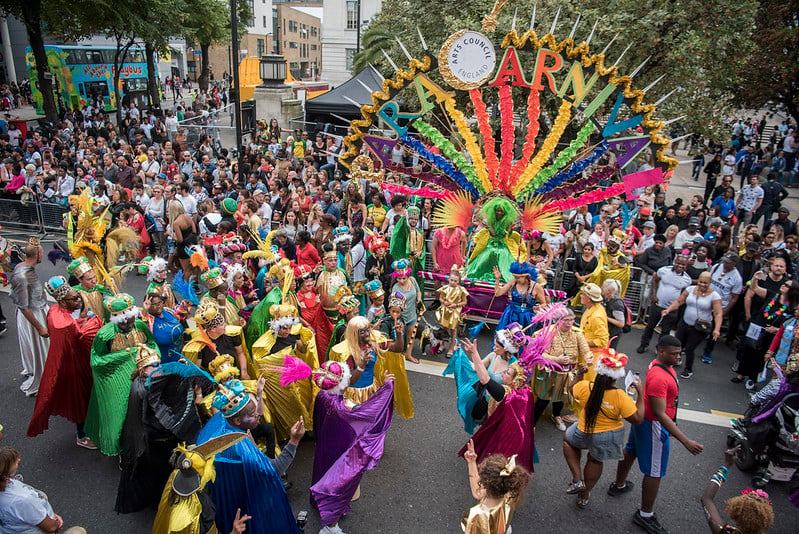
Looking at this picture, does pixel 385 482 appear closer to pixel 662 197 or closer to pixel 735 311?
pixel 735 311

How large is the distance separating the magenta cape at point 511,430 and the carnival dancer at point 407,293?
7.29ft

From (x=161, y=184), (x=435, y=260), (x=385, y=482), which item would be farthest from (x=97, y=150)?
(x=385, y=482)

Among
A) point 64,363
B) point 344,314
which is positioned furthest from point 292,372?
point 64,363

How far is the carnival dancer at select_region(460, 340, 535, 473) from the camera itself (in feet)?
14.2

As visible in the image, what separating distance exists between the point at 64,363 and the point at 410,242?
4.66 metres

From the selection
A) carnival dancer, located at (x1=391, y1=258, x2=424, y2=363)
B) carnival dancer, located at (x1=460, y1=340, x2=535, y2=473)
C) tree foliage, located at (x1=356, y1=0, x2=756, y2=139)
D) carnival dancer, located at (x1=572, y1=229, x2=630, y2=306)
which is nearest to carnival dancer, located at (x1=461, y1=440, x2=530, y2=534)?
carnival dancer, located at (x1=460, y1=340, x2=535, y2=473)

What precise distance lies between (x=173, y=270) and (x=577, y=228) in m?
6.79

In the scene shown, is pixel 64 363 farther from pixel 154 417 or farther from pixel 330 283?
pixel 330 283

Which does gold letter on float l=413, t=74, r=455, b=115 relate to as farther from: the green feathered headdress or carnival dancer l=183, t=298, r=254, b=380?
carnival dancer l=183, t=298, r=254, b=380

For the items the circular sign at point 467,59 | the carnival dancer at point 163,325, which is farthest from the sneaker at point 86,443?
the circular sign at point 467,59

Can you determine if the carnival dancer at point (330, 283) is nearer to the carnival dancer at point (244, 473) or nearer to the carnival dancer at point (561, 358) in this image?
the carnival dancer at point (561, 358)

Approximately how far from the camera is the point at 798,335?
5520 millimetres

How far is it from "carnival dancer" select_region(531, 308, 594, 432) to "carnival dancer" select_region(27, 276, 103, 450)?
430 centimetres

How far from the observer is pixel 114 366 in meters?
4.71
